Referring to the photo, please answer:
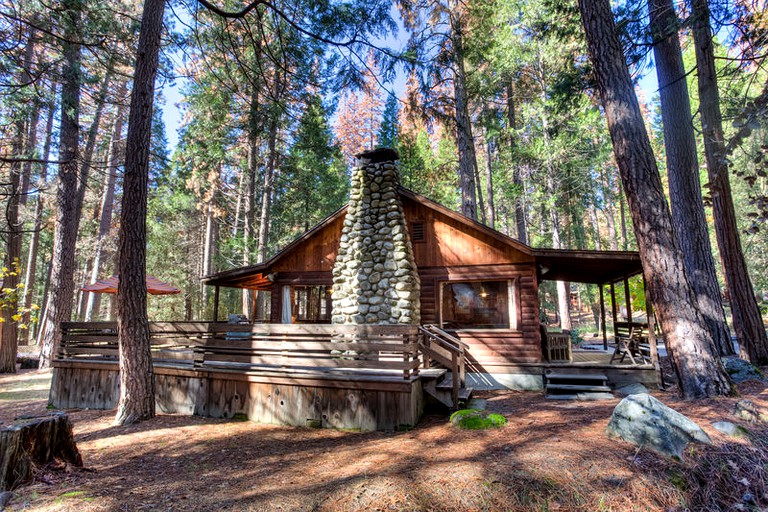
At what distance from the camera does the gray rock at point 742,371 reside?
254 inches

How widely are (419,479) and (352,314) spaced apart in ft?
20.4

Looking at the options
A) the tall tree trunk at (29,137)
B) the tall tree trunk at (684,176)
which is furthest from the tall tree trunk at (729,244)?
the tall tree trunk at (29,137)

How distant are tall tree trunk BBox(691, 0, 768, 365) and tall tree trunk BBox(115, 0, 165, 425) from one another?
406 inches

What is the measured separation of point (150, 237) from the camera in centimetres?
2120

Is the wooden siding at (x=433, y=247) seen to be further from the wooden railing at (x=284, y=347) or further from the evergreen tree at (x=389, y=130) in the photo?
the evergreen tree at (x=389, y=130)

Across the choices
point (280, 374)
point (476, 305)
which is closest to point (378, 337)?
point (280, 374)

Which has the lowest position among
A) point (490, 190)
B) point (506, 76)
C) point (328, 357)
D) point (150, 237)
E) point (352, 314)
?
point (328, 357)

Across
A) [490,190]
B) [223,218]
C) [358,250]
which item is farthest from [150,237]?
[490,190]

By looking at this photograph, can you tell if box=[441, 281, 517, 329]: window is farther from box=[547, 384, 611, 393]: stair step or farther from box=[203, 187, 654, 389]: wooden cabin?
box=[547, 384, 611, 393]: stair step

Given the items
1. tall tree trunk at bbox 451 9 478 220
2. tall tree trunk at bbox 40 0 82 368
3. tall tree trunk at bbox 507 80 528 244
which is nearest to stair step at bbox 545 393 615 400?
tall tree trunk at bbox 451 9 478 220

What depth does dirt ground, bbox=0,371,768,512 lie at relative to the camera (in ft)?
10.2

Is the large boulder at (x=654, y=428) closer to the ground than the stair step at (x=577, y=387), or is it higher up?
higher up

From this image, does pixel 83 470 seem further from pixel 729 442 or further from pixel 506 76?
pixel 506 76

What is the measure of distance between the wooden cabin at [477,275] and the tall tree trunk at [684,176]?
3.84 feet
